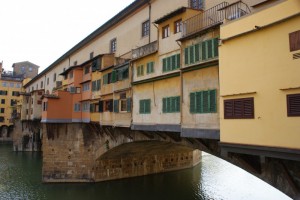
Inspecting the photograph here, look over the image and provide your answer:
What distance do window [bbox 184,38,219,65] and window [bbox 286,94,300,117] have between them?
405 cm

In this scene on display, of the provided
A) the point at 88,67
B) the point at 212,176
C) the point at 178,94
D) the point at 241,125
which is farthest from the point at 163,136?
the point at 212,176

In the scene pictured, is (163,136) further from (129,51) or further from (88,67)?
(88,67)

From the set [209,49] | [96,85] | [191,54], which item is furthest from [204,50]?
[96,85]

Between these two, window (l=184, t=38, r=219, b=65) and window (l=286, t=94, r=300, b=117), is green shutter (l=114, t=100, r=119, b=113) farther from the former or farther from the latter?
window (l=286, t=94, r=300, b=117)

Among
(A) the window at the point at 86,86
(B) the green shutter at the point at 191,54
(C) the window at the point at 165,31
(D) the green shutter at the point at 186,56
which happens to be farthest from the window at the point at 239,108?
(A) the window at the point at 86,86

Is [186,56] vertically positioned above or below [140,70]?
below

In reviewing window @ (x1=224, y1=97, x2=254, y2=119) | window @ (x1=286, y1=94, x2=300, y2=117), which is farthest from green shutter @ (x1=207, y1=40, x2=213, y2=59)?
window @ (x1=286, y1=94, x2=300, y2=117)

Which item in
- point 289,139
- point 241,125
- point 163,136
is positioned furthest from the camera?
point 163,136

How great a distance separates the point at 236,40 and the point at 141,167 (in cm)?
2328

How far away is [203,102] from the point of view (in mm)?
12016

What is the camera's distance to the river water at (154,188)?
23614 mm

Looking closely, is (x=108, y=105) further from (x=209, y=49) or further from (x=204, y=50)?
(x=209, y=49)

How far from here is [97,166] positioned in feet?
89.0

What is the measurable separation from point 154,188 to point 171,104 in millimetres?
15330
